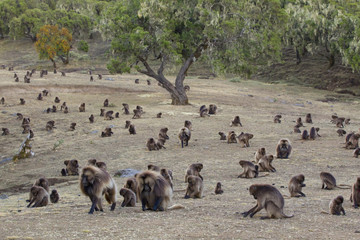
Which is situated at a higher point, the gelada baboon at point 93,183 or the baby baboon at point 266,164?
the gelada baboon at point 93,183

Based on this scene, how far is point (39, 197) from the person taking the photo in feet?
36.2

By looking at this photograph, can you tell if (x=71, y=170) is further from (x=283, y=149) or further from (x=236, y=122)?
(x=236, y=122)

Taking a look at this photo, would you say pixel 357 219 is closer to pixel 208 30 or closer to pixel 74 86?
pixel 208 30

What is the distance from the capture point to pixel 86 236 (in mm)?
7316

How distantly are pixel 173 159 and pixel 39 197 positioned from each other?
7.06 meters

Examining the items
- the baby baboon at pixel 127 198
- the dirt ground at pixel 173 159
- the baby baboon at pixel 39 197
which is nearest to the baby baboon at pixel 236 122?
the dirt ground at pixel 173 159

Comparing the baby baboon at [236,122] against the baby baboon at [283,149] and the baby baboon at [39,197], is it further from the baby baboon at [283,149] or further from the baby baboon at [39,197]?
the baby baboon at [39,197]

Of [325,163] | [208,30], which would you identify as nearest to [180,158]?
[325,163]

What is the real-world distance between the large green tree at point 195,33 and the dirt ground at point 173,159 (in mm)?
3104

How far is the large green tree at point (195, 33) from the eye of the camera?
30.6m

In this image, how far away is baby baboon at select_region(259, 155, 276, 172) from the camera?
14656 millimetres

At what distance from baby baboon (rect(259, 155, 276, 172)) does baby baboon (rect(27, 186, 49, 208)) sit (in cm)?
636

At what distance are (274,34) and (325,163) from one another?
17.8 meters

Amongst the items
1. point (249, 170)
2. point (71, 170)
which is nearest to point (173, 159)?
point (71, 170)
